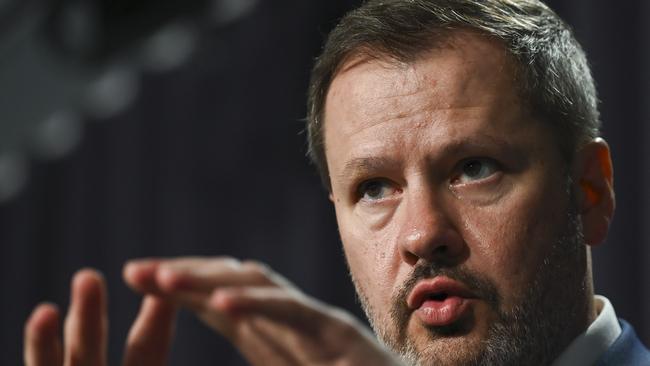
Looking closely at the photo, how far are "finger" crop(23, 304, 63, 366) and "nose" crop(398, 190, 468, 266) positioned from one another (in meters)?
→ 0.61

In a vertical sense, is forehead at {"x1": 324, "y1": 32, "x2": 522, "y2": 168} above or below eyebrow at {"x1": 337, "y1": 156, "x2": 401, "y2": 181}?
above

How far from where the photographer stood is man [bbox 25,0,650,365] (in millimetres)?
1627

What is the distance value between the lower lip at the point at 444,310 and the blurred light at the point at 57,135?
2.77 m

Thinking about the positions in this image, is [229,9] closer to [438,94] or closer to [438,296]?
[438,94]

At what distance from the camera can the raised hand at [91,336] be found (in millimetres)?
1192

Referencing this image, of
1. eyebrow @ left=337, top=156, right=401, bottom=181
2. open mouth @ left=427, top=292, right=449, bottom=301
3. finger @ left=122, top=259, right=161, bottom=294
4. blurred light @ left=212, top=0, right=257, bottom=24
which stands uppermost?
blurred light @ left=212, top=0, right=257, bottom=24

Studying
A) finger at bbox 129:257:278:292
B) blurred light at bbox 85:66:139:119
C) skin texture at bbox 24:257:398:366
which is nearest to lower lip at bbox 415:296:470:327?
skin texture at bbox 24:257:398:366

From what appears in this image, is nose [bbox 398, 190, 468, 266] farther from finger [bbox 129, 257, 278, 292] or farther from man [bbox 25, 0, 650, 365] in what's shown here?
finger [bbox 129, 257, 278, 292]

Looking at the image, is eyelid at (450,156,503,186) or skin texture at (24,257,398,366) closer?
skin texture at (24,257,398,366)

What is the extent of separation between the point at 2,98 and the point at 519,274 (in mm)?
2825

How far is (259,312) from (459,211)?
0.70 m

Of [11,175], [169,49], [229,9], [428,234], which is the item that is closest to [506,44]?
[428,234]

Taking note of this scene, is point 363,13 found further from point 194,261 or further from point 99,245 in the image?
point 99,245

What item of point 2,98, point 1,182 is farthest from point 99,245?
point 2,98
